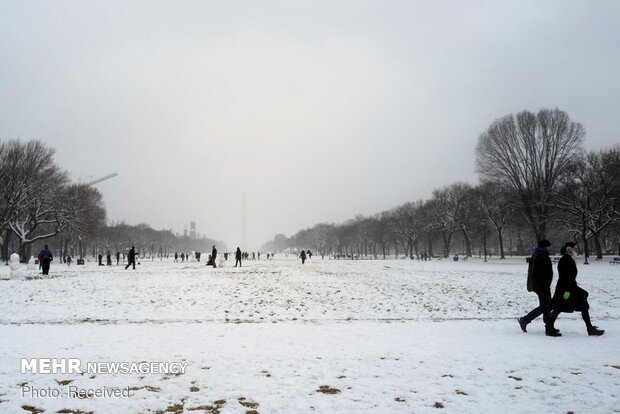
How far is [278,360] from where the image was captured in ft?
24.8

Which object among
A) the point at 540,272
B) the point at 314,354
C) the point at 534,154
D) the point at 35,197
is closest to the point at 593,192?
the point at 534,154

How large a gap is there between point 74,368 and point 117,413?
2.56 meters

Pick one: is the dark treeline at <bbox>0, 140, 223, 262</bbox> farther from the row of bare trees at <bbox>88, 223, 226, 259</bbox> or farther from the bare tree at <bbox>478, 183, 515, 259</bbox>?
the bare tree at <bbox>478, 183, 515, 259</bbox>

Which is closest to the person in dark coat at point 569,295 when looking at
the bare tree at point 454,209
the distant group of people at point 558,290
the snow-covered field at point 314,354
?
the distant group of people at point 558,290

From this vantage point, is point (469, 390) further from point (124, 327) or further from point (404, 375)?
point (124, 327)

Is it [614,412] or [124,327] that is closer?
[614,412]

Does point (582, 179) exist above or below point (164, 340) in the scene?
above

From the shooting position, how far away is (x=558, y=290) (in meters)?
9.49

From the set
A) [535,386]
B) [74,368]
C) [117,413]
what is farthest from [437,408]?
[74,368]

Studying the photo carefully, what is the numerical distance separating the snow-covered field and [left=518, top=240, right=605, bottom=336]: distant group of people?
0.42 m

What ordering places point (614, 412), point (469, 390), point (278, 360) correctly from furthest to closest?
point (278, 360) < point (469, 390) < point (614, 412)

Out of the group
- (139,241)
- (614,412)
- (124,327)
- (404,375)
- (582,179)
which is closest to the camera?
(614,412)

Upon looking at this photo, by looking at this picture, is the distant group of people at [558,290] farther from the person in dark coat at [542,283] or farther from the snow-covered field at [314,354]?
the snow-covered field at [314,354]

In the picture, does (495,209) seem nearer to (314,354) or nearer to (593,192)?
(593,192)
